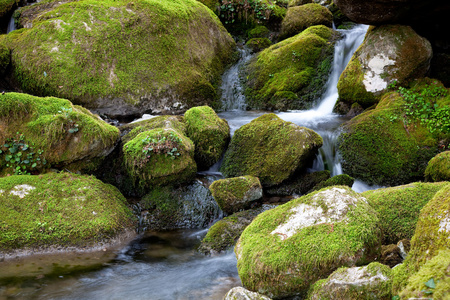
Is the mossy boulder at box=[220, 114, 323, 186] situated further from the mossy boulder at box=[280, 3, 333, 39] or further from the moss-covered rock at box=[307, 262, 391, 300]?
the mossy boulder at box=[280, 3, 333, 39]

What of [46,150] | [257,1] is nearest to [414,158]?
[46,150]

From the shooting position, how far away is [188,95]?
990cm

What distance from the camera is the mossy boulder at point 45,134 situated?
6004mm

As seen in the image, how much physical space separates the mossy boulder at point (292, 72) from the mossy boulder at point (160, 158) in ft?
14.6

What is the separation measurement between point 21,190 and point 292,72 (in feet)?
25.7

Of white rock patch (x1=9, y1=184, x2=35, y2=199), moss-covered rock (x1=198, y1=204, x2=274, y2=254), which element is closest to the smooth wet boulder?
moss-covered rock (x1=198, y1=204, x2=274, y2=254)

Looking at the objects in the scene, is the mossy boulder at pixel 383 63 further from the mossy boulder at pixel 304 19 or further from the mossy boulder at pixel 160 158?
the mossy boulder at pixel 160 158

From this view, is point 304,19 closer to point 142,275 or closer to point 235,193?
point 235,193

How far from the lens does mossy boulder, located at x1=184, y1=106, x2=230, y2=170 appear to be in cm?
696

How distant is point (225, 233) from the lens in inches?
202

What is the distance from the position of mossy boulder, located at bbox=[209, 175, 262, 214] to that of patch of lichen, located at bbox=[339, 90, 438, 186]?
223 centimetres

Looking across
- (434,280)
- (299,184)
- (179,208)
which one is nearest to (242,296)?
(434,280)

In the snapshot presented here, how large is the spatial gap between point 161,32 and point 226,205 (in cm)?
663

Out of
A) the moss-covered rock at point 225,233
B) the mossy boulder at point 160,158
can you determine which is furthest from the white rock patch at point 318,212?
the mossy boulder at point 160,158
